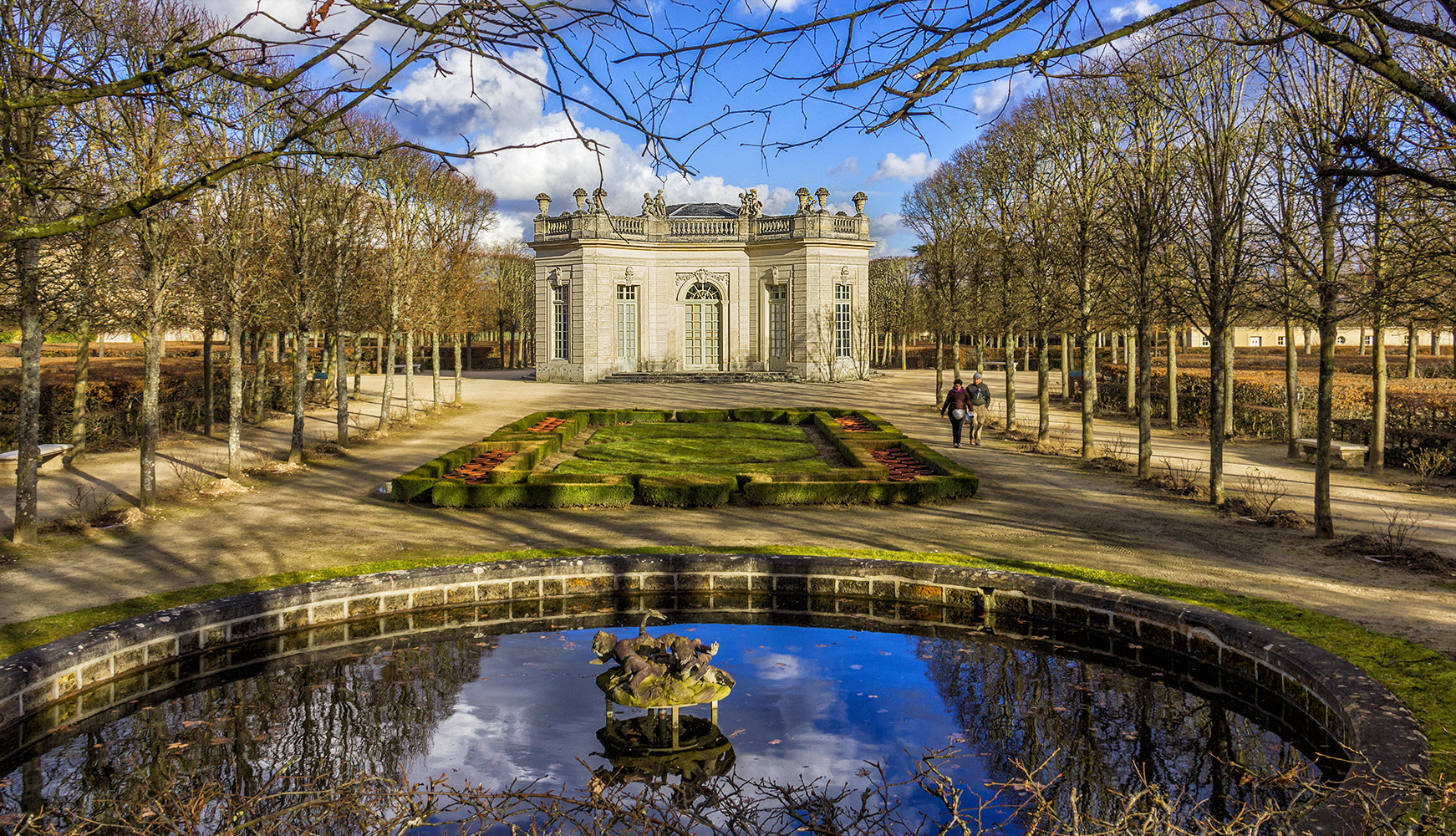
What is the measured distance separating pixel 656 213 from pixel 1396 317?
32.4 m

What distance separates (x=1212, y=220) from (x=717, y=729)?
36.0 feet

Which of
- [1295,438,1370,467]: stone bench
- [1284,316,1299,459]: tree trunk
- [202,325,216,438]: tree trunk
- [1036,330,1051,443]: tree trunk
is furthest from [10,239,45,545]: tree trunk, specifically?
[1284,316,1299,459]: tree trunk

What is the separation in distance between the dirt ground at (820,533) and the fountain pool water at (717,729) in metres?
2.51

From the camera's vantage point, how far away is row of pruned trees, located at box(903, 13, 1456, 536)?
1045 centimetres

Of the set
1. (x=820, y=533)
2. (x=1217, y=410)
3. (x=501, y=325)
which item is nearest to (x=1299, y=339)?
(x=501, y=325)

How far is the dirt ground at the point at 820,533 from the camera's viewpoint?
9656 mm

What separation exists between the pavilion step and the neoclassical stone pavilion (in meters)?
0.44

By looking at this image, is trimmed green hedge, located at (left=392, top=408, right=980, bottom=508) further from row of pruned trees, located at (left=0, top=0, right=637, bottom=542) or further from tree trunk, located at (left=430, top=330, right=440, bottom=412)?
tree trunk, located at (left=430, top=330, right=440, bottom=412)

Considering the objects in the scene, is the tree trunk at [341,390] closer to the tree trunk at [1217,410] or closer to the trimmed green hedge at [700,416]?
the trimmed green hedge at [700,416]

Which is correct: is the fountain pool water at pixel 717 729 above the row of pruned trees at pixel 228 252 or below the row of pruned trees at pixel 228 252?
below

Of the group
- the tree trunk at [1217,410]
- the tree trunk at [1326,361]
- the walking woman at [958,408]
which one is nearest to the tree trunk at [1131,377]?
the walking woman at [958,408]

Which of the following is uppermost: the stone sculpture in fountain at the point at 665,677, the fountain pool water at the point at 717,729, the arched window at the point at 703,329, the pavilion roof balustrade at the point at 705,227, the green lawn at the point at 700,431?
the pavilion roof balustrade at the point at 705,227

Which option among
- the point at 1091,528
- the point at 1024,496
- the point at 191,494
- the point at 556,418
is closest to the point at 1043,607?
the point at 1091,528

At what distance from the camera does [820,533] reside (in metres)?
12.6
